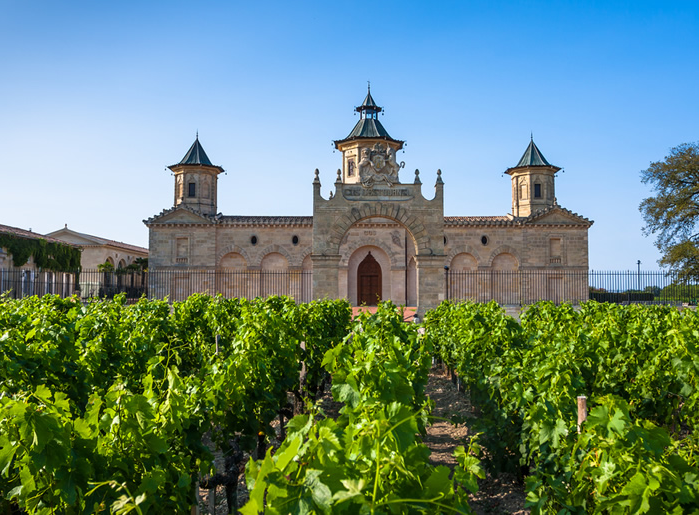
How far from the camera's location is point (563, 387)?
4.08 meters

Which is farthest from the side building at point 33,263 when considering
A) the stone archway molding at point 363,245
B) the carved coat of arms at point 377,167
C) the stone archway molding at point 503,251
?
the stone archway molding at point 503,251

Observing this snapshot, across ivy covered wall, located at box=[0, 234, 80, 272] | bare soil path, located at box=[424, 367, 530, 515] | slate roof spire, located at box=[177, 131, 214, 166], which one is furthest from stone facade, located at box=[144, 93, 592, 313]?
bare soil path, located at box=[424, 367, 530, 515]

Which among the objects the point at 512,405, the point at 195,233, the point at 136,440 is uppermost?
the point at 195,233

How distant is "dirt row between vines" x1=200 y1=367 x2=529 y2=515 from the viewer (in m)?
4.99

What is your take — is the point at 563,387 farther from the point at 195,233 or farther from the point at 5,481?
the point at 195,233

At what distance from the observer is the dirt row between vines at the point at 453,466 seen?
499cm

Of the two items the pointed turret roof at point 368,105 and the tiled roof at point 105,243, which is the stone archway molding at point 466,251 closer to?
the pointed turret roof at point 368,105

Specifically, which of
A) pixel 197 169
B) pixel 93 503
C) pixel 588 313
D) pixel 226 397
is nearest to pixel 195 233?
pixel 197 169

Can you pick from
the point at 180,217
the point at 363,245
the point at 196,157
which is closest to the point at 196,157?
the point at 196,157

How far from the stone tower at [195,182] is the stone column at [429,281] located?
16115 mm

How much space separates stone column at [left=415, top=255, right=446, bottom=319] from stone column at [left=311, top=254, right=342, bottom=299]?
329cm

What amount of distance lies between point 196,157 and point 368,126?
1080 cm

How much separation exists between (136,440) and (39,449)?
527 millimetres

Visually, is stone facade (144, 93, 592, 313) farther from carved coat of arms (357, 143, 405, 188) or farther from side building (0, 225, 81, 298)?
carved coat of arms (357, 143, 405, 188)
